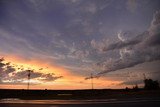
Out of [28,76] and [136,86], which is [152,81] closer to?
[136,86]

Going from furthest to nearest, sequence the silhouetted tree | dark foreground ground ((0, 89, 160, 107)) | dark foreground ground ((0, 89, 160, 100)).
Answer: the silhouetted tree, dark foreground ground ((0, 89, 160, 100)), dark foreground ground ((0, 89, 160, 107))

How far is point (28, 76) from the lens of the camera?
110188 mm

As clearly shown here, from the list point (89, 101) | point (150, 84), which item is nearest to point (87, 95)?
point (89, 101)

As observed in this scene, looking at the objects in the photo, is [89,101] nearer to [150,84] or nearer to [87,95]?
[87,95]

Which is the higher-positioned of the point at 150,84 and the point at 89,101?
the point at 150,84

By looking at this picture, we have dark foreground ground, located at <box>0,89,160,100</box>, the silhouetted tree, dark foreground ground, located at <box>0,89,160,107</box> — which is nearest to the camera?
dark foreground ground, located at <box>0,89,160,107</box>

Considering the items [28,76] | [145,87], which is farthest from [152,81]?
[28,76]

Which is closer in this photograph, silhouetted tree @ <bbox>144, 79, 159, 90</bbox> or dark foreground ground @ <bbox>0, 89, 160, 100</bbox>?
dark foreground ground @ <bbox>0, 89, 160, 100</bbox>

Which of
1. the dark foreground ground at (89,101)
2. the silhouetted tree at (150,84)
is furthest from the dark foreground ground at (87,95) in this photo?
the silhouetted tree at (150,84)

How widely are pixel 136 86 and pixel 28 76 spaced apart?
191ft

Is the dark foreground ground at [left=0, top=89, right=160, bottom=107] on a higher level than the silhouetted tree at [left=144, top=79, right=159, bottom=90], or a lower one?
lower

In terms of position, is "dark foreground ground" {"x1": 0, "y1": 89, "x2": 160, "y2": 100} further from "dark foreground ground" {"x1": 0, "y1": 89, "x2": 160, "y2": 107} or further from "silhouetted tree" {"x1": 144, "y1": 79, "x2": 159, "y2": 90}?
"silhouetted tree" {"x1": 144, "y1": 79, "x2": 159, "y2": 90}

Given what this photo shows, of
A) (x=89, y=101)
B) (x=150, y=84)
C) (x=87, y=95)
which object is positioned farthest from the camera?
(x=150, y=84)

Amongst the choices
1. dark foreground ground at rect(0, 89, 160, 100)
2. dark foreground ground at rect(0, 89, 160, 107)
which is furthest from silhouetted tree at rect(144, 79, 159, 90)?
dark foreground ground at rect(0, 89, 160, 107)
